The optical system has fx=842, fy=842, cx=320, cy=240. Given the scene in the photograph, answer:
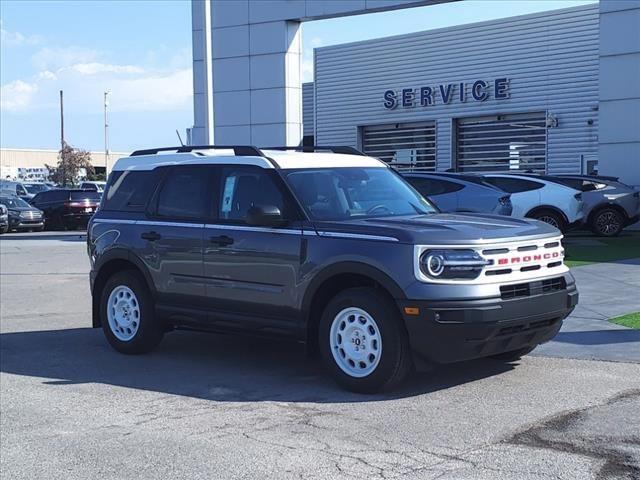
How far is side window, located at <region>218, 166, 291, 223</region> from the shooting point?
7.64 metres

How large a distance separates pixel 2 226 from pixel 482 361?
27195mm

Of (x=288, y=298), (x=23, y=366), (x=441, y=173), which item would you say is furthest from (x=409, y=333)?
(x=441, y=173)

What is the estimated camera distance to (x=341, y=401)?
6.73 meters

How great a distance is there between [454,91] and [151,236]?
26296 mm

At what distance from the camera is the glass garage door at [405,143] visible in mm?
35344

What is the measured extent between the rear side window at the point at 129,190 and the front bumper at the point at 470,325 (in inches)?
137

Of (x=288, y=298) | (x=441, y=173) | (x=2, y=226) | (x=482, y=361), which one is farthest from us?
(x=2, y=226)

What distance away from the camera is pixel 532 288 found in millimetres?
6789

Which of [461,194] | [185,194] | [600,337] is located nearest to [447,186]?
[461,194]

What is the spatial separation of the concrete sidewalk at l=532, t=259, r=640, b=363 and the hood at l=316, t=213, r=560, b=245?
5.32ft

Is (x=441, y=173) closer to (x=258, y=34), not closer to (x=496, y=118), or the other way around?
(x=258, y=34)

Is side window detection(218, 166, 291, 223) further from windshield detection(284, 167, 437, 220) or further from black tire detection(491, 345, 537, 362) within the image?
black tire detection(491, 345, 537, 362)

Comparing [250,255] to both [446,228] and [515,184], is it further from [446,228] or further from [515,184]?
[515,184]

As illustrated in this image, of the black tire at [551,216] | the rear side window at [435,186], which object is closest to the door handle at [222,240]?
the rear side window at [435,186]
